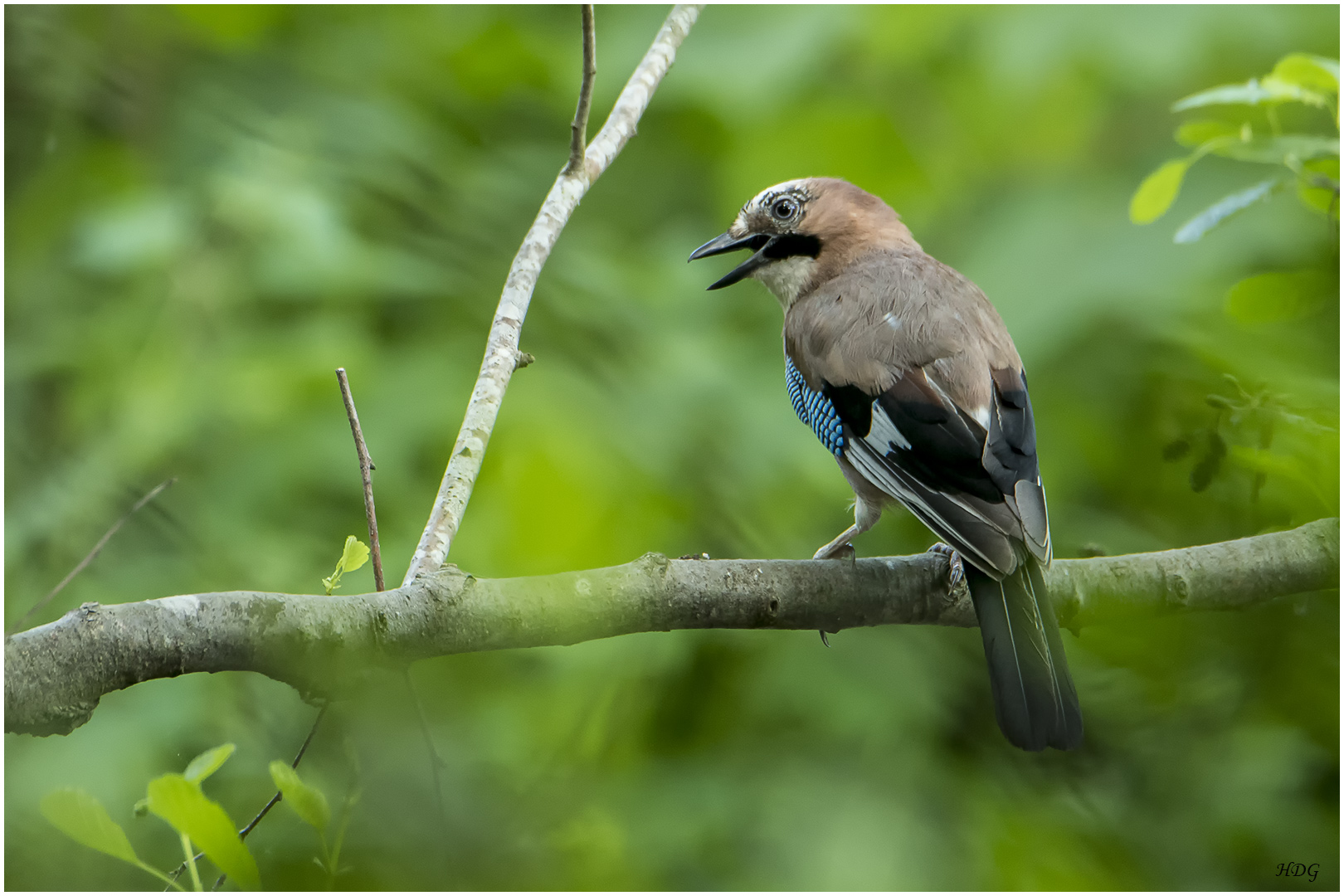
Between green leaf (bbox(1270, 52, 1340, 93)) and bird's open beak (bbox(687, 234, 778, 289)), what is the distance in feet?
4.78

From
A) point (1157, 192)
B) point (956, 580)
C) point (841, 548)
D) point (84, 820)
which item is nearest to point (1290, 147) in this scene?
point (1157, 192)

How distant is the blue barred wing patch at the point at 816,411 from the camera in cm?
270

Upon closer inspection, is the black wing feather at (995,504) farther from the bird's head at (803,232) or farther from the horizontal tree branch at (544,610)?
the bird's head at (803,232)

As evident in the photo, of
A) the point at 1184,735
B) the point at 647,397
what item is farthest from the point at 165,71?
the point at 1184,735

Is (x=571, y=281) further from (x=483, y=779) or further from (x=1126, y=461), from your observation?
(x=1126, y=461)

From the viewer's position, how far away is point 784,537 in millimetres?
2932

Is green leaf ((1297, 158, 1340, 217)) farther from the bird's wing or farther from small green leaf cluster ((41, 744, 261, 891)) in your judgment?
small green leaf cluster ((41, 744, 261, 891))

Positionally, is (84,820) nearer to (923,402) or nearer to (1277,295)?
(923,402)

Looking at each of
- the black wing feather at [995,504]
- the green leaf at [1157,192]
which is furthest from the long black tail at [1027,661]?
the green leaf at [1157,192]

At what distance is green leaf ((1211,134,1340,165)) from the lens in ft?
7.47

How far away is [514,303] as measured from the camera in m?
1.99

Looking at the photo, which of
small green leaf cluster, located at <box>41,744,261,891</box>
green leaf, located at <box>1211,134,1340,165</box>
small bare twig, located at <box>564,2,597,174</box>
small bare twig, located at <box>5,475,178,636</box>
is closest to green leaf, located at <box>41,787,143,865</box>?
small green leaf cluster, located at <box>41,744,261,891</box>

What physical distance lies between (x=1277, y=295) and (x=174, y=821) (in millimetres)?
2485

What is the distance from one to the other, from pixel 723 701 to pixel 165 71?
2966 mm
